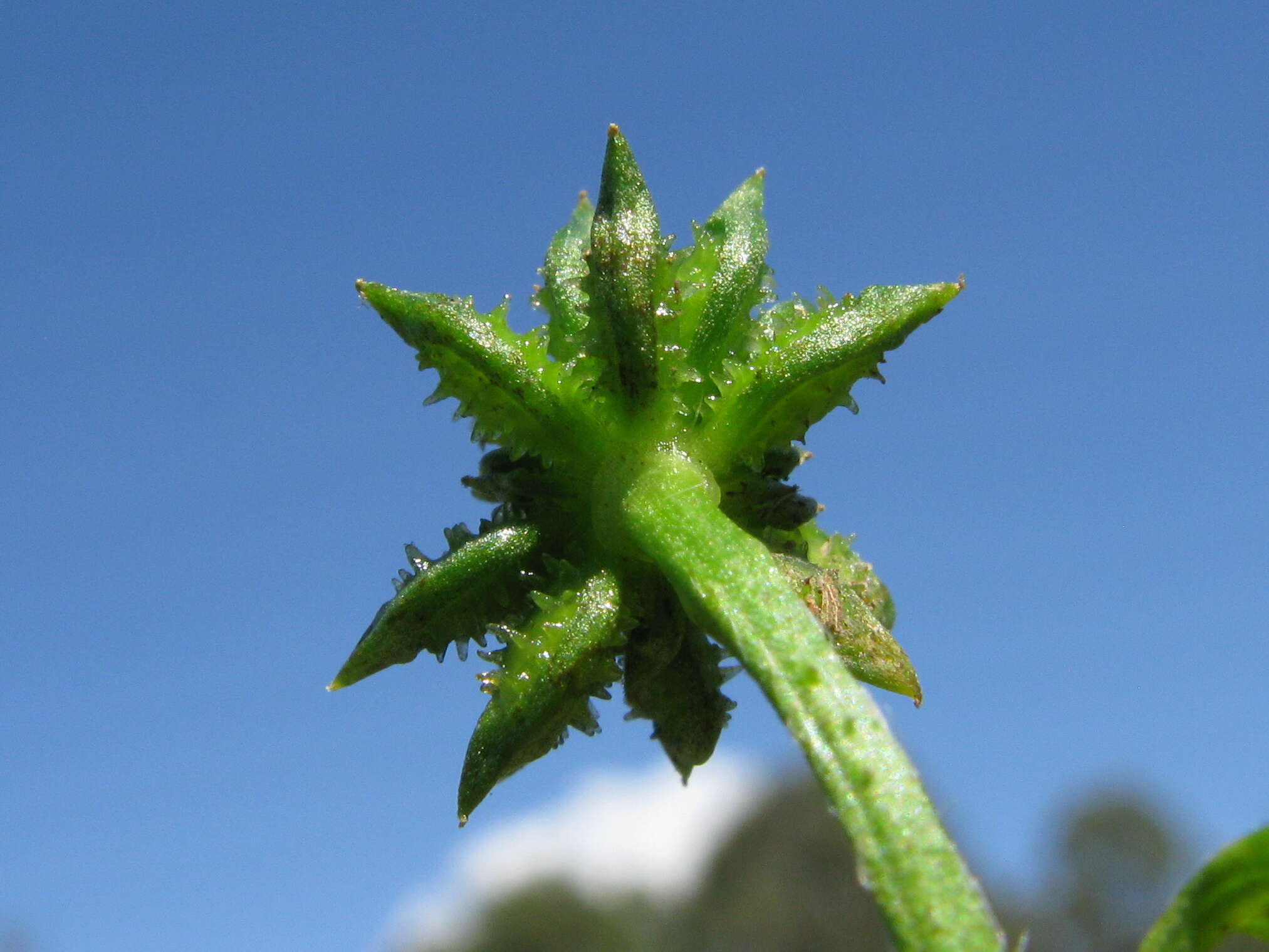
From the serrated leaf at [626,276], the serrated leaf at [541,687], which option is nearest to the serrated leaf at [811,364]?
the serrated leaf at [626,276]

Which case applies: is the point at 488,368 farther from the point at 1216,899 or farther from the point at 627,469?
the point at 1216,899

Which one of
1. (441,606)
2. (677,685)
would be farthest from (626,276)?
(677,685)

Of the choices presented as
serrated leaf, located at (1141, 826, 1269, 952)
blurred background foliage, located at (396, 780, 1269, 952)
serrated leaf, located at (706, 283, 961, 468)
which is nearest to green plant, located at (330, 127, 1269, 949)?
serrated leaf, located at (706, 283, 961, 468)

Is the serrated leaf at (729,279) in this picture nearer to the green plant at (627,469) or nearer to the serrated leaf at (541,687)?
the green plant at (627,469)

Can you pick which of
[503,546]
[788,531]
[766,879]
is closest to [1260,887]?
[788,531]

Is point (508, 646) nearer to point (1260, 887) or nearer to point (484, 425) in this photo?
point (484, 425)

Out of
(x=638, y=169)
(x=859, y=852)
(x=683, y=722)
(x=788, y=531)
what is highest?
(x=638, y=169)
